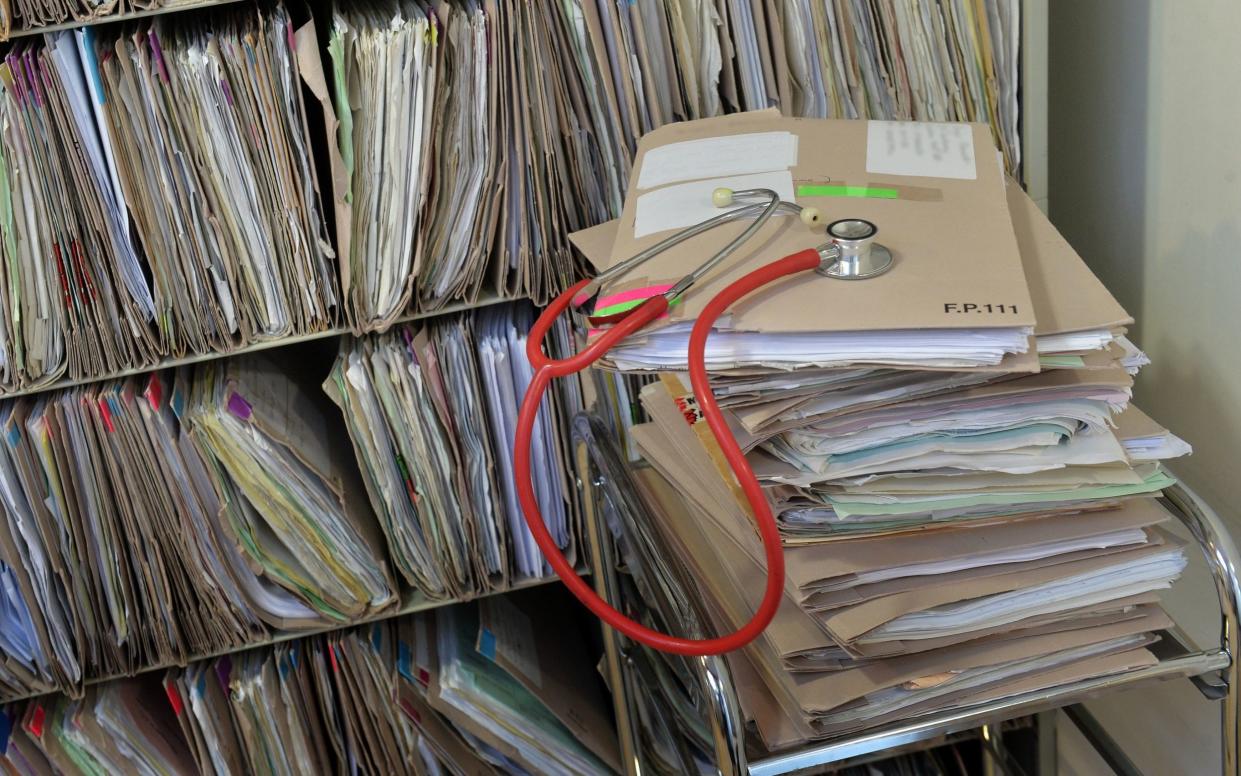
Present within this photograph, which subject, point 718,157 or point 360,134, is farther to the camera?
point 360,134

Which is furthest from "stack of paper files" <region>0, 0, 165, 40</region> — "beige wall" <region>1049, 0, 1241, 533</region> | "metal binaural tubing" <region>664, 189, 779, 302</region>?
"beige wall" <region>1049, 0, 1241, 533</region>

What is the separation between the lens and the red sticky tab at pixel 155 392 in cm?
134

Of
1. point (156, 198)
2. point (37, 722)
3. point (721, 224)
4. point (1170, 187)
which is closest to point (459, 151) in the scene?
point (156, 198)

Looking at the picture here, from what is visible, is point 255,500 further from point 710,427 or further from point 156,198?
point 710,427

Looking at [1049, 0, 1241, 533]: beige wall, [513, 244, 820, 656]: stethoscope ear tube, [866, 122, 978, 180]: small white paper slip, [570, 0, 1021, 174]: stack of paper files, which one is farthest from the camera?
[570, 0, 1021, 174]: stack of paper files

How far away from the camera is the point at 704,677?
88 cm

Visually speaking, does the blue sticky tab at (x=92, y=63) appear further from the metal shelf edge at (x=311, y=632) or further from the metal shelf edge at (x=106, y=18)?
the metal shelf edge at (x=311, y=632)

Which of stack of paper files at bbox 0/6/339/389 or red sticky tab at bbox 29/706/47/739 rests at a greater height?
stack of paper files at bbox 0/6/339/389

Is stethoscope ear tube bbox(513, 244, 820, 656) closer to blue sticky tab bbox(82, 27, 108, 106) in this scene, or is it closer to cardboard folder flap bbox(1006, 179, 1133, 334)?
cardboard folder flap bbox(1006, 179, 1133, 334)

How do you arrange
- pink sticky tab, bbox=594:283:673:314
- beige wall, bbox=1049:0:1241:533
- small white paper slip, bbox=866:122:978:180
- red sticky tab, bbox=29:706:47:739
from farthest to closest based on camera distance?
1. red sticky tab, bbox=29:706:47:739
2. beige wall, bbox=1049:0:1241:533
3. small white paper slip, bbox=866:122:978:180
4. pink sticky tab, bbox=594:283:673:314

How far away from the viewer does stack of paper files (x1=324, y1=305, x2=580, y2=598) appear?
137 cm

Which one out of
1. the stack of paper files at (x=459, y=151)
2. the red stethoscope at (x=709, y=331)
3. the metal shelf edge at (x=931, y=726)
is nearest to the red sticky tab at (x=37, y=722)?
the stack of paper files at (x=459, y=151)

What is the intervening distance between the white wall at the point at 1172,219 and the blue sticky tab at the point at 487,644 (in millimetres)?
739

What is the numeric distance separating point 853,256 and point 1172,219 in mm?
563
